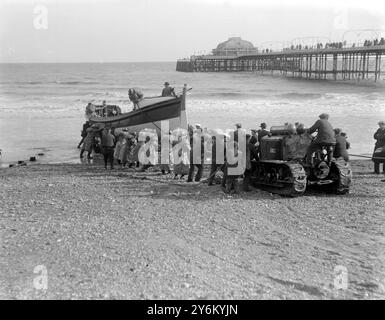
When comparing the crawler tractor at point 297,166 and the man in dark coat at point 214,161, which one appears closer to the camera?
the crawler tractor at point 297,166

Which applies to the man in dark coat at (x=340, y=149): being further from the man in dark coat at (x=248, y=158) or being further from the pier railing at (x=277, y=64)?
the pier railing at (x=277, y=64)

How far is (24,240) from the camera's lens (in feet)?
26.6

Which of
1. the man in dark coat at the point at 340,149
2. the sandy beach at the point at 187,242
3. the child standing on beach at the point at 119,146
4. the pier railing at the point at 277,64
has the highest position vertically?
the pier railing at the point at 277,64

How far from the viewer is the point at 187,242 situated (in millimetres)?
8148

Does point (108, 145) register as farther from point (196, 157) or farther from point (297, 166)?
point (297, 166)

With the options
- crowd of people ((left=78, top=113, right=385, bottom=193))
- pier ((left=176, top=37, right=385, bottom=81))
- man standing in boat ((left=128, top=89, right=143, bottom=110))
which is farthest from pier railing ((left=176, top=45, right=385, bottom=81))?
crowd of people ((left=78, top=113, right=385, bottom=193))

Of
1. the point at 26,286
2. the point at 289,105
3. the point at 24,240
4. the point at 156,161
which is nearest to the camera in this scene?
the point at 26,286

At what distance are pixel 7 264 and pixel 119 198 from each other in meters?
4.37

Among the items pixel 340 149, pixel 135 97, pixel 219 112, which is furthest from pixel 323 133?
pixel 219 112

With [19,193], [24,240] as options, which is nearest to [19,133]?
[19,193]

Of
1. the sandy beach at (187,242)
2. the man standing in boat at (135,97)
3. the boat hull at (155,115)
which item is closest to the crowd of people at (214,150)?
the sandy beach at (187,242)

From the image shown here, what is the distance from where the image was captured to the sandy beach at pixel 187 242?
Answer: 21.0 ft

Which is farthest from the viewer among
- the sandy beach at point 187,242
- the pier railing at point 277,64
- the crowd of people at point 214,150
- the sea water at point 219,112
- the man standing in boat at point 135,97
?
the pier railing at point 277,64

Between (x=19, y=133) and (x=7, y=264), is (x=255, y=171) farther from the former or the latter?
(x=19, y=133)
